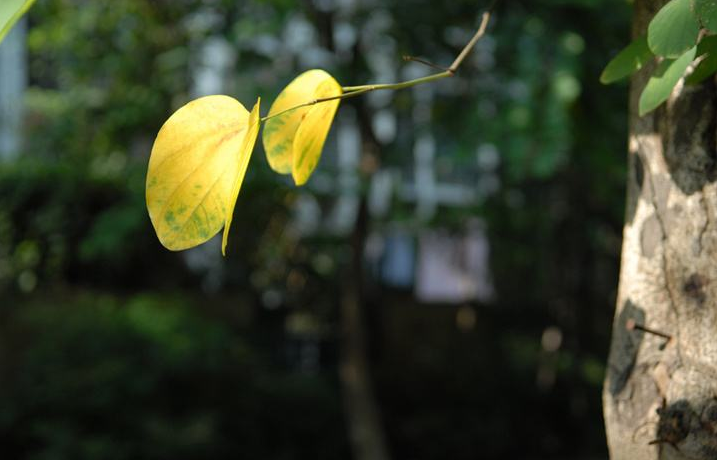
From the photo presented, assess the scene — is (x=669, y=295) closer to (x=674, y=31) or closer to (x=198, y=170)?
(x=674, y=31)

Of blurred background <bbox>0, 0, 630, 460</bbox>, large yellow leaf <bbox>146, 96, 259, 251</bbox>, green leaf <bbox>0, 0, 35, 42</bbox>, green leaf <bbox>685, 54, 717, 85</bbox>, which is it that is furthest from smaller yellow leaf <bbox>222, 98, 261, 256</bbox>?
blurred background <bbox>0, 0, 630, 460</bbox>

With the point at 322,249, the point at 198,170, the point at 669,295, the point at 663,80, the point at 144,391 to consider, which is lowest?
the point at 144,391

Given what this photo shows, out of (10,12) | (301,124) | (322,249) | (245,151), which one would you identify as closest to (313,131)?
→ (301,124)

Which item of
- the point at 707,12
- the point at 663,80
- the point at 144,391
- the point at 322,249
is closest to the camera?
the point at 707,12

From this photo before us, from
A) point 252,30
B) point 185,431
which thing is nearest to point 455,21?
point 252,30

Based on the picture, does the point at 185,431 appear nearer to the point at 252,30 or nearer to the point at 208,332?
the point at 208,332

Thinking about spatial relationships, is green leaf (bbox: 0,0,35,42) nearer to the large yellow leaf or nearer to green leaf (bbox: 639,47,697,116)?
the large yellow leaf
